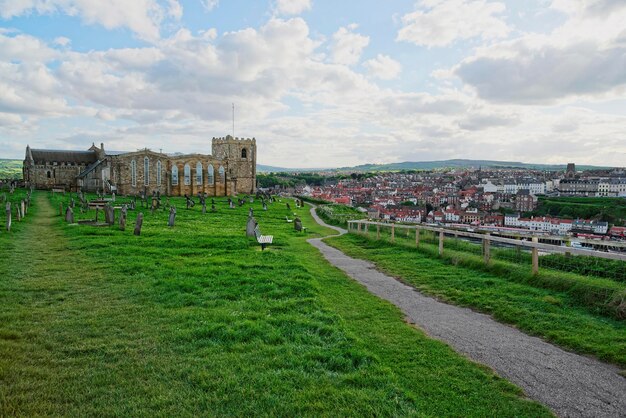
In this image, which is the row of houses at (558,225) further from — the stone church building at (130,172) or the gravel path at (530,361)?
the gravel path at (530,361)

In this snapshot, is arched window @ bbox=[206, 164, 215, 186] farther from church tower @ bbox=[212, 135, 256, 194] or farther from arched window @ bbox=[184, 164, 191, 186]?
church tower @ bbox=[212, 135, 256, 194]

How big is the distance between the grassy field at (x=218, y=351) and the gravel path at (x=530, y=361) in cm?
36

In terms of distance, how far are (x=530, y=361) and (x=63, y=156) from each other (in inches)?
3027

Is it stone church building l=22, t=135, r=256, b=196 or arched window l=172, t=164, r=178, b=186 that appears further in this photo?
arched window l=172, t=164, r=178, b=186

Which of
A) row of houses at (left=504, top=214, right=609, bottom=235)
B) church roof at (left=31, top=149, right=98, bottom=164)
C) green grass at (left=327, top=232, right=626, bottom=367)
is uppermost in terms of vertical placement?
church roof at (left=31, top=149, right=98, bottom=164)

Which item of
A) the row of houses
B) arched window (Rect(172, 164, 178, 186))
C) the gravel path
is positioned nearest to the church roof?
arched window (Rect(172, 164, 178, 186))

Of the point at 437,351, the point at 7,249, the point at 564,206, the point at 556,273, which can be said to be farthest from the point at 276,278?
the point at 564,206

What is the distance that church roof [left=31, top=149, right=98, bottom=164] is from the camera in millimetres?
66438

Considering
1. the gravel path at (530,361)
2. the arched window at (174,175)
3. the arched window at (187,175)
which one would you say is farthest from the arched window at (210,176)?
the gravel path at (530,361)

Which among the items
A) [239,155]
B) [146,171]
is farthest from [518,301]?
[239,155]

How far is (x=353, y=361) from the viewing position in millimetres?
5809

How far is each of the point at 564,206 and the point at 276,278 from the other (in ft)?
430

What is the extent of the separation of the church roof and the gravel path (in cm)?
7180

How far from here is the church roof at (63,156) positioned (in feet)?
218
